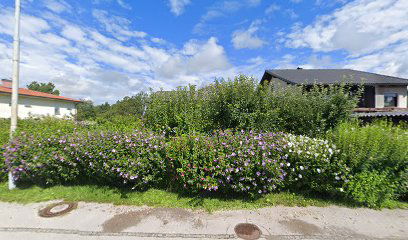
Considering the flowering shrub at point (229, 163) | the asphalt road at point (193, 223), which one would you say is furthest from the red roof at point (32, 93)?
the flowering shrub at point (229, 163)

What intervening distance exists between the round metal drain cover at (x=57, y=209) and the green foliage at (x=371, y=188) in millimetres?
5512

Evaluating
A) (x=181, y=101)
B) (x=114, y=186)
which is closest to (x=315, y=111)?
(x=181, y=101)

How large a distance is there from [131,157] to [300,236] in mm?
3337

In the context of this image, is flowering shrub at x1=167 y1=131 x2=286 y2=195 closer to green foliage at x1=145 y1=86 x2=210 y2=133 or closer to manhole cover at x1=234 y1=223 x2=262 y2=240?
manhole cover at x1=234 y1=223 x2=262 y2=240

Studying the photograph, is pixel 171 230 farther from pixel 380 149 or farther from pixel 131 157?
pixel 380 149

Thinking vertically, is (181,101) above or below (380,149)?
above

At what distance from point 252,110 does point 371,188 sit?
9.51 ft

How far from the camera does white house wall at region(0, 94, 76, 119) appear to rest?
1794 cm

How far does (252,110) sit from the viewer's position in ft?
15.4

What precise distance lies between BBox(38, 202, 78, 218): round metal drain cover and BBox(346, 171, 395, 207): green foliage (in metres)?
5.51

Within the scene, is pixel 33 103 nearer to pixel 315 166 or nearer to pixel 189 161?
pixel 189 161

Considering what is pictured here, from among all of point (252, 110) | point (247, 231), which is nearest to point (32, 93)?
point (252, 110)

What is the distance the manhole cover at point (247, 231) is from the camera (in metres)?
2.54

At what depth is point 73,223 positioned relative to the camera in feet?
9.23
